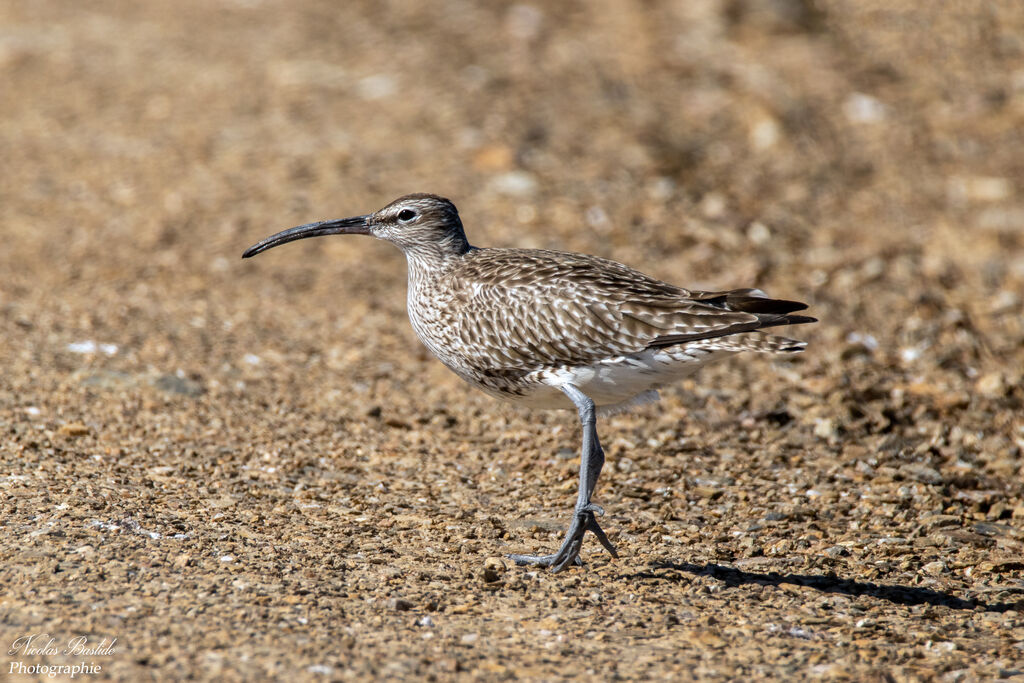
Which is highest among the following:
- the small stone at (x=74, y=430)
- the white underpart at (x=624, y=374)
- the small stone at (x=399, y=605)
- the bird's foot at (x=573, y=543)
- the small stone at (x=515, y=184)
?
the small stone at (x=515, y=184)

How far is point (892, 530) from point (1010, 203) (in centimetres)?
657

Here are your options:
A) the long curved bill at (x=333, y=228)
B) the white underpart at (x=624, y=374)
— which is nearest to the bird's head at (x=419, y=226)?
the long curved bill at (x=333, y=228)

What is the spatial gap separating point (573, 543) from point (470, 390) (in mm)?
2913

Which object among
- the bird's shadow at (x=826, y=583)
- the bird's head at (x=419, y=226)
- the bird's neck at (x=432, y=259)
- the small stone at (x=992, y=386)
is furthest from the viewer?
the small stone at (x=992, y=386)

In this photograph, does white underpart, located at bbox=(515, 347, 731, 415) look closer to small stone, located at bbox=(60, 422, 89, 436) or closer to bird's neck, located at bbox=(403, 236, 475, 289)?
bird's neck, located at bbox=(403, 236, 475, 289)

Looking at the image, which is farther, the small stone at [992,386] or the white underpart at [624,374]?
the small stone at [992,386]

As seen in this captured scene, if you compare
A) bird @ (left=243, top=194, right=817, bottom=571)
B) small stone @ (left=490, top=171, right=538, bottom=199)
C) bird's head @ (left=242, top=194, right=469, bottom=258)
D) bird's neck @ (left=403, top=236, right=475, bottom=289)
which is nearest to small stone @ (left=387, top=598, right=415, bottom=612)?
bird @ (left=243, top=194, right=817, bottom=571)

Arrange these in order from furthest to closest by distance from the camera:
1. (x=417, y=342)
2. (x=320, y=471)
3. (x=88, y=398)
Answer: (x=417, y=342) → (x=88, y=398) → (x=320, y=471)

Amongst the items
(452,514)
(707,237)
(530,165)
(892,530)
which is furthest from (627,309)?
(530,165)

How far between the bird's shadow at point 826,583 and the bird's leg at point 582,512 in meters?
0.33

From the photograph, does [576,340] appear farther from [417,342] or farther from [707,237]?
[707,237]

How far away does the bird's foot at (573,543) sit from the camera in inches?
247

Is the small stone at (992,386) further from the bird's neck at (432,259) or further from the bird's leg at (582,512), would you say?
the bird's neck at (432,259)

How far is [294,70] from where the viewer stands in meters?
14.2
